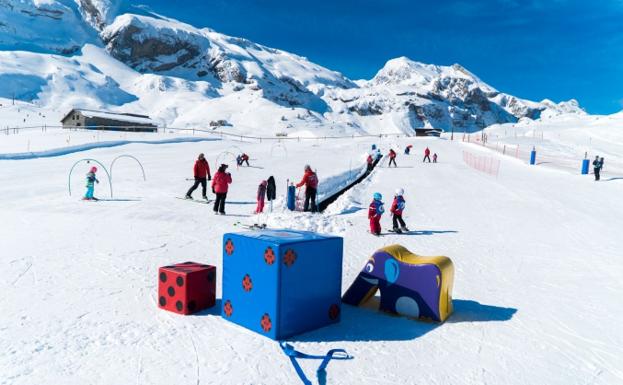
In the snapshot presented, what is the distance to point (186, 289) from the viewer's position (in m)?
6.18

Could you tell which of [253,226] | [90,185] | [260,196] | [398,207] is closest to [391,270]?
[398,207]

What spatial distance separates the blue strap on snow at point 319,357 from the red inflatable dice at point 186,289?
1.49 m

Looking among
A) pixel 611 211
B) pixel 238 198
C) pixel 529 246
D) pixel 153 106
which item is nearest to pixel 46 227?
pixel 238 198

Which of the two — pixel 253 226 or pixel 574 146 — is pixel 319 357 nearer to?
pixel 253 226

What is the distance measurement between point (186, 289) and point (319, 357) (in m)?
2.01

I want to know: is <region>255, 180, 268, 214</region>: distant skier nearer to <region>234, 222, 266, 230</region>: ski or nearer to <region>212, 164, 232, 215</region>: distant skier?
<region>212, 164, 232, 215</region>: distant skier

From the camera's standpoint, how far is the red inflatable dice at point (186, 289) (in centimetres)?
624

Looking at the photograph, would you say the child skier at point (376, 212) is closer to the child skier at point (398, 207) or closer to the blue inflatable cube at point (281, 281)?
the child skier at point (398, 207)

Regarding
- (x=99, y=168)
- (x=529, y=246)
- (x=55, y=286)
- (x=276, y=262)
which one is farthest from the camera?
(x=99, y=168)

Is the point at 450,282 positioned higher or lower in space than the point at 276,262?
lower

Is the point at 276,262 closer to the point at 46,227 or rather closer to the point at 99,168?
the point at 46,227

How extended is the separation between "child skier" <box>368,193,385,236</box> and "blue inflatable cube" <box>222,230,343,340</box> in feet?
19.8

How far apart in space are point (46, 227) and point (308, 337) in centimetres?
854

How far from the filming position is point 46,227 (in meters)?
11.5
